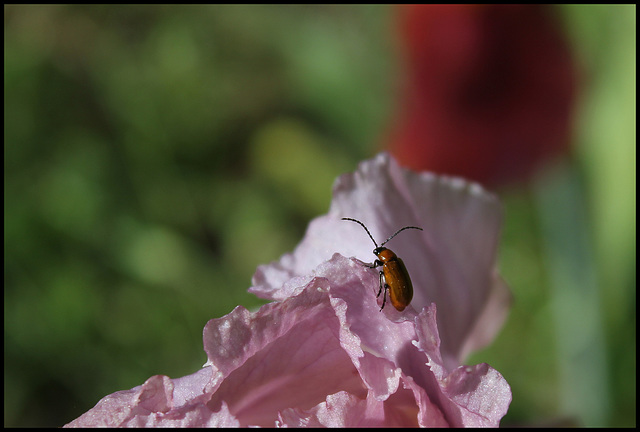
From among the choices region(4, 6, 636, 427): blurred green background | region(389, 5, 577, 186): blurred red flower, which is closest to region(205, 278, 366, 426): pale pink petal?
region(4, 6, 636, 427): blurred green background

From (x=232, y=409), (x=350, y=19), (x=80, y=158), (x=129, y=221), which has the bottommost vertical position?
(x=232, y=409)

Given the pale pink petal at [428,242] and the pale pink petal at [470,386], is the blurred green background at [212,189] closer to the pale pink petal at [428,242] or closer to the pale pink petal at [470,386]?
the pale pink petal at [428,242]

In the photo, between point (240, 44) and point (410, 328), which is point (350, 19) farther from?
point (410, 328)

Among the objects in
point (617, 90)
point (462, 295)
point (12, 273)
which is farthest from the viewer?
point (12, 273)

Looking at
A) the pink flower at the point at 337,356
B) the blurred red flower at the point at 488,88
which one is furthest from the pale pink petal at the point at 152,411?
the blurred red flower at the point at 488,88

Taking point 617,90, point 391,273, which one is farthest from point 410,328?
point 617,90

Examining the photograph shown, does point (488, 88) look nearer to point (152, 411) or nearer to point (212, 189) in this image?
point (212, 189)
